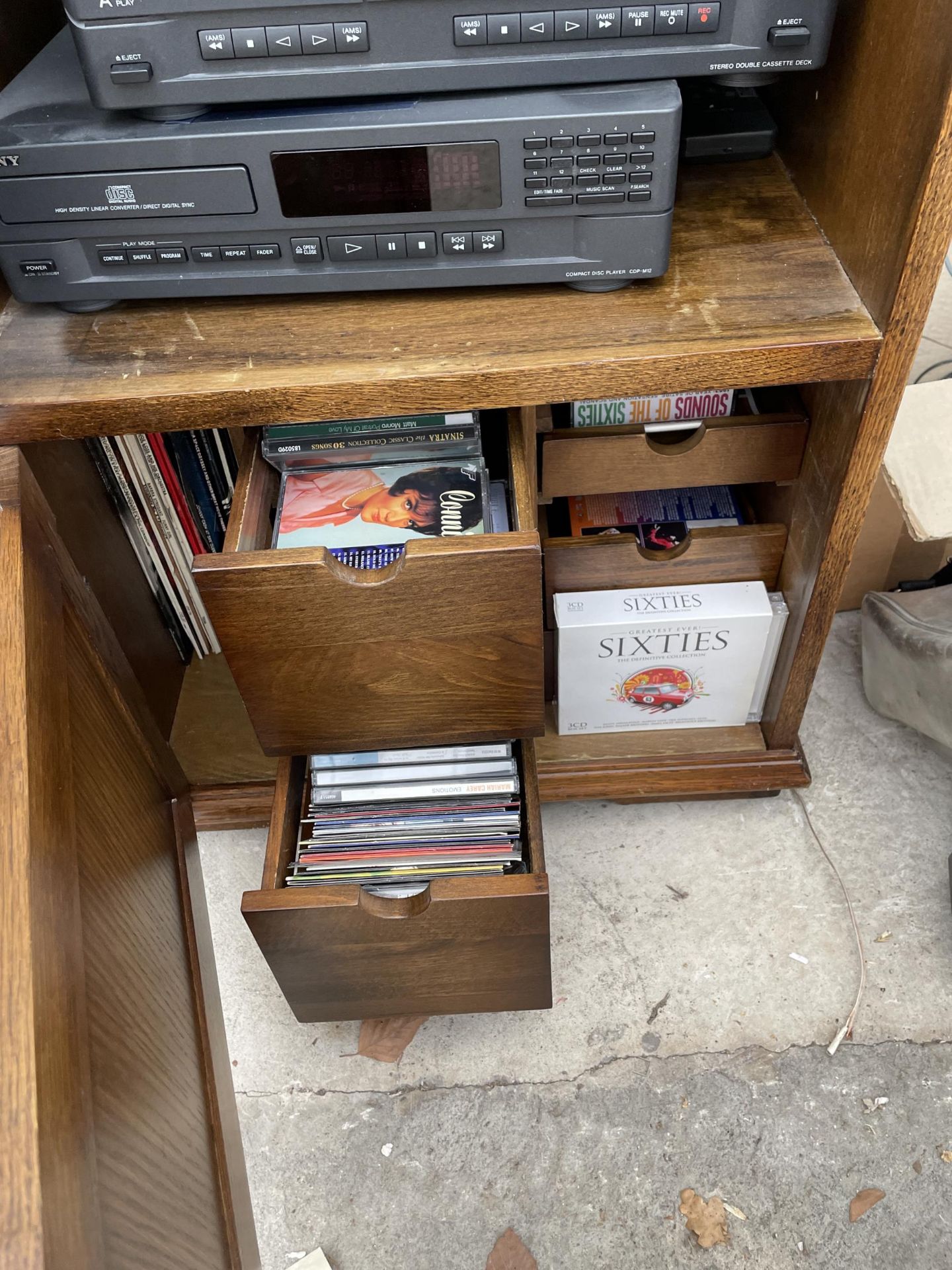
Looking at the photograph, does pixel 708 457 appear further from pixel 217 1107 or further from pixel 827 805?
pixel 217 1107

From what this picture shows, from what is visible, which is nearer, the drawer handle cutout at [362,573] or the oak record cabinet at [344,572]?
the oak record cabinet at [344,572]

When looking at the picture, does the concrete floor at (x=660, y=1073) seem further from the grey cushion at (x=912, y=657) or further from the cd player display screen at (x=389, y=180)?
the cd player display screen at (x=389, y=180)

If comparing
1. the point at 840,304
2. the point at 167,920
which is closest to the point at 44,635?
the point at 167,920

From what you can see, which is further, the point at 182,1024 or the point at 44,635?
the point at 182,1024

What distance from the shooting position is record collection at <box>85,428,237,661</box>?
1.04 metres

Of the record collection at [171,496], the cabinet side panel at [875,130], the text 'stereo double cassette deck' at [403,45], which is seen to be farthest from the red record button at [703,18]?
the record collection at [171,496]

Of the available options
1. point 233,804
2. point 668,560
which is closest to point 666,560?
point 668,560

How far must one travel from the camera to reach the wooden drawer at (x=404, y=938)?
0.78 metres

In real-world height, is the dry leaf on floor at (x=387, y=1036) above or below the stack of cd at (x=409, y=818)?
below

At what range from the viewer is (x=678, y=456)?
3.08 ft

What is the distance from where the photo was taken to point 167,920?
828 mm

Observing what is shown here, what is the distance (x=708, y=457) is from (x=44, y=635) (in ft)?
2.06

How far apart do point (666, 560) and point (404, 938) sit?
47cm

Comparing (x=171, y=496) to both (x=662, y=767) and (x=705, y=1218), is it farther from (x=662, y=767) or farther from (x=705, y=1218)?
(x=705, y=1218)
